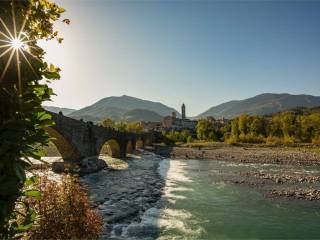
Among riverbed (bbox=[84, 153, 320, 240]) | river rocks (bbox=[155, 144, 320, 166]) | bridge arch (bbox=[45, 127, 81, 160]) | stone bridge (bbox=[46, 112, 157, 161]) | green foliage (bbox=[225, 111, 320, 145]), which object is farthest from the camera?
green foliage (bbox=[225, 111, 320, 145])

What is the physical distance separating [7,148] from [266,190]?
99.1 ft

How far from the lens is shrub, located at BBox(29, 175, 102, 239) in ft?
33.6

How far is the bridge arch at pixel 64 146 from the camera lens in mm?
36719

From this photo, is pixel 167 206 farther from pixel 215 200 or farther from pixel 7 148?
pixel 7 148

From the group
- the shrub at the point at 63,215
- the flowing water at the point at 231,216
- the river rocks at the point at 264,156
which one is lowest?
the flowing water at the point at 231,216

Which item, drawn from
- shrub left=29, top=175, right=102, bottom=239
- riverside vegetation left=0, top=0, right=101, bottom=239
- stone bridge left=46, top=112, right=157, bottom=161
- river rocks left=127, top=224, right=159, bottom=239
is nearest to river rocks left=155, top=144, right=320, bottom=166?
stone bridge left=46, top=112, right=157, bottom=161

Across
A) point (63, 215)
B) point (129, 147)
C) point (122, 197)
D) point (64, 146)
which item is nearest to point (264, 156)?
point (129, 147)

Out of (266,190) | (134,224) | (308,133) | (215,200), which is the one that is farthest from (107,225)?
Result: (308,133)

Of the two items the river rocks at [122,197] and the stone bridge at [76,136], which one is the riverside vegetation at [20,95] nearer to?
the river rocks at [122,197]

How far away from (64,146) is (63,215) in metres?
31.5

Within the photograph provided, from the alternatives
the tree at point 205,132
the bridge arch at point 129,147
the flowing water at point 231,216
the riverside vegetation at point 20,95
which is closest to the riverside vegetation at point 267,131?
the tree at point 205,132

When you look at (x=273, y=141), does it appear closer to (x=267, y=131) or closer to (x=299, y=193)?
(x=267, y=131)

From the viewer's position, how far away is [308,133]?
111938 millimetres

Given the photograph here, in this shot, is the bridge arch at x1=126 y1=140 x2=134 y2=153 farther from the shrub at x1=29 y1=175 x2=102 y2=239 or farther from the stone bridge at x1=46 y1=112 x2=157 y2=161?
the shrub at x1=29 y1=175 x2=102 y2=239
